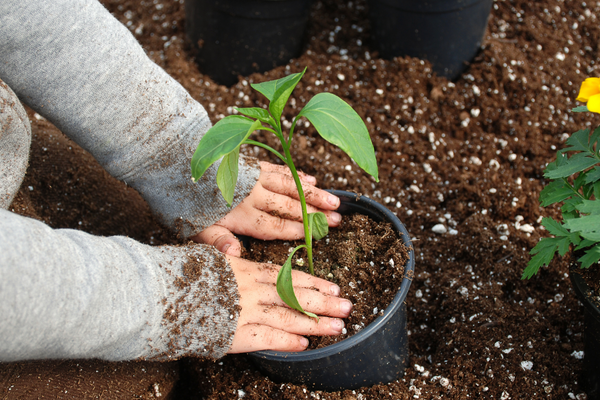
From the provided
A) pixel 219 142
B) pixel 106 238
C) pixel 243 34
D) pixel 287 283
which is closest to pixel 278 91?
pixel 219 142

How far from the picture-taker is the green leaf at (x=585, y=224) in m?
0.76

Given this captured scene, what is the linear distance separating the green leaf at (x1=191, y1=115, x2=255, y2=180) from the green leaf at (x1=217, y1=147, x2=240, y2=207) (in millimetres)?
71

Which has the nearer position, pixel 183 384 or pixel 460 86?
pixel 183 384

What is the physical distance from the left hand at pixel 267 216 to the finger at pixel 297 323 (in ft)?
0.63

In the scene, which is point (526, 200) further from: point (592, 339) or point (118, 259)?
point (118, 259)

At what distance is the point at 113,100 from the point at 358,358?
0.80 metres

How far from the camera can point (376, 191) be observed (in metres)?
1.50

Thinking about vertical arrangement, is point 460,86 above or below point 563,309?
above

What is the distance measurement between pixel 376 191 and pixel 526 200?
0.46 m

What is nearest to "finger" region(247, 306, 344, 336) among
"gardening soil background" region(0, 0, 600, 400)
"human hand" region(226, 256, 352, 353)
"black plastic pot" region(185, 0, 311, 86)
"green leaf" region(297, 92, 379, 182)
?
"human hand" region(226, 256, 352, 353)

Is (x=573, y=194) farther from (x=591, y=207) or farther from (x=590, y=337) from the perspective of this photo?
(x=590, y=337)

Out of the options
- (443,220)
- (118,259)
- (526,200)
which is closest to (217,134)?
(118,259)

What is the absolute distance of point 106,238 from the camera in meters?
0.89

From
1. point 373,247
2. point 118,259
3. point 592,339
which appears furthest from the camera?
point 373,247
